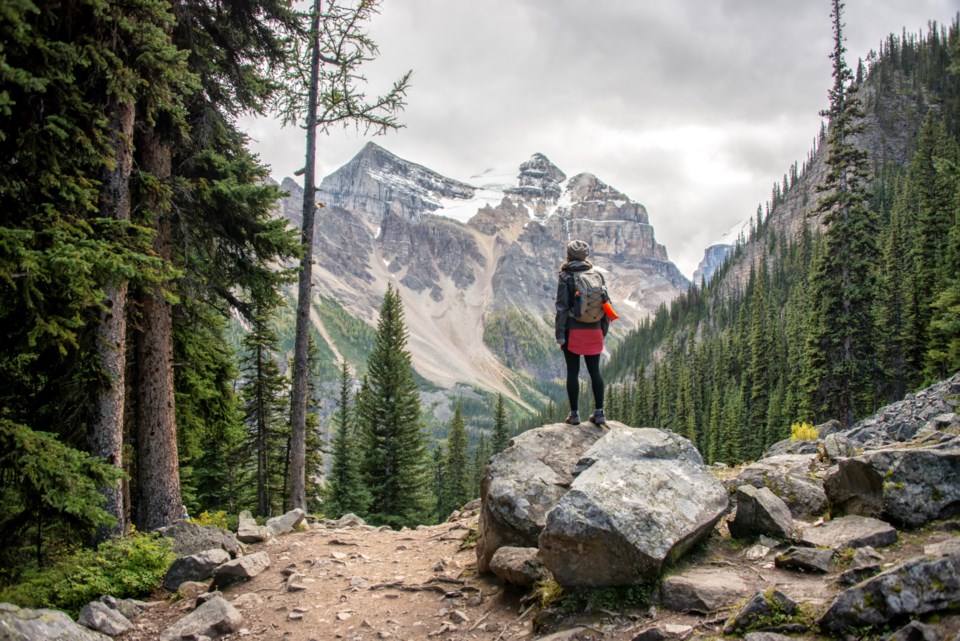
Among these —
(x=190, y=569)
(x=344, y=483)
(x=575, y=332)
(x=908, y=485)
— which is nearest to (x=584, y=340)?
(x=575, y=332)

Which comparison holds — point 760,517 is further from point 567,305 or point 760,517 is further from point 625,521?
point 567,305

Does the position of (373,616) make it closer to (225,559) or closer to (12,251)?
(225,559)

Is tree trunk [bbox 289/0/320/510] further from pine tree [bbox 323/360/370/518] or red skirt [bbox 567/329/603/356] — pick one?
pine tree [bbox 323/360/370/518]

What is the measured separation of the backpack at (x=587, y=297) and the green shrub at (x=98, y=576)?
6768 mm

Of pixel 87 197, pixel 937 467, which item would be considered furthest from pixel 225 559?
pixel 937 467

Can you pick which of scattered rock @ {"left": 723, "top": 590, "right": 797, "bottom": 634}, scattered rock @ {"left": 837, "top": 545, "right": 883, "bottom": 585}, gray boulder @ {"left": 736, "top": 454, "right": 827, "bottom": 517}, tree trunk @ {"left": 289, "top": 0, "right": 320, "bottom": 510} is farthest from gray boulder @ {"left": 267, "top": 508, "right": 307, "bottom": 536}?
scattered rock @ {"left": 837, "top": 545, "right": 883, "bottom": 585}

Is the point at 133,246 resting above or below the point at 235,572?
above

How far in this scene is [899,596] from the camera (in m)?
3.42

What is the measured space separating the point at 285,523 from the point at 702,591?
788 cm

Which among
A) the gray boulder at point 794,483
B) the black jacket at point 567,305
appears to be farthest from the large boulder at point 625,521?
the black jacket at point 567,305

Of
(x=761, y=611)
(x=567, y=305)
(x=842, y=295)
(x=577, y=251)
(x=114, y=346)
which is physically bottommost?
(x=761, y=611)

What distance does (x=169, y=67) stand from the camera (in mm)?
7277

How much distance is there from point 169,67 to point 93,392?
15.3 ft

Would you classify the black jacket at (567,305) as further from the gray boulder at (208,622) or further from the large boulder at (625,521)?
the gray boulder at (208,622)
